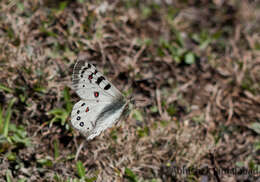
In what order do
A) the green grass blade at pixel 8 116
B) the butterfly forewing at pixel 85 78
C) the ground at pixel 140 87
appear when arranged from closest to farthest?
the butterfly forewing at pixel 85 78
the green grass blade at pixel 8 116
the ground at pixel 140 87

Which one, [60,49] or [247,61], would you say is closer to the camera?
[60,49]

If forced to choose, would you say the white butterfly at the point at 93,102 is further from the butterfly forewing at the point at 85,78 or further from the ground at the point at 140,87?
the ground at the point at 140,87

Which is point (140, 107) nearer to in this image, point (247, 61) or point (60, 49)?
point (60, 49)

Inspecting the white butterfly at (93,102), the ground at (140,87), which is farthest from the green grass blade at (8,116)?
the white butterfly at (93,102)

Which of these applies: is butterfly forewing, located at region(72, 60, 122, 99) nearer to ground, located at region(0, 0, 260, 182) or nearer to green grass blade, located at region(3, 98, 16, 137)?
ground, located at region(0, 0, 260, 182)

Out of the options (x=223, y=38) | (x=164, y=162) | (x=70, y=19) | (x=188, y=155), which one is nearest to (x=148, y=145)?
(x=164, y=162)
